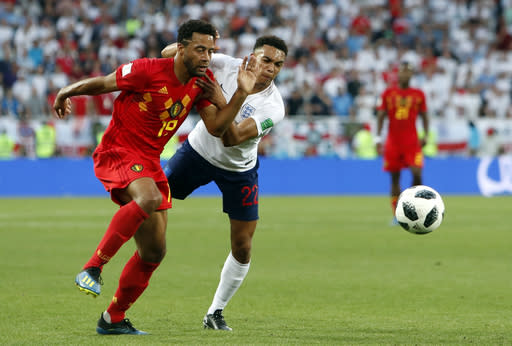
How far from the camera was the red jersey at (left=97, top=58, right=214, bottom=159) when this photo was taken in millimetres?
5746

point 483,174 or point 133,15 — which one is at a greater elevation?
point 133,15

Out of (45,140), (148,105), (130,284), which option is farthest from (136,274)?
(45,140)

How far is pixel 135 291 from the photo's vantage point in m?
5.95

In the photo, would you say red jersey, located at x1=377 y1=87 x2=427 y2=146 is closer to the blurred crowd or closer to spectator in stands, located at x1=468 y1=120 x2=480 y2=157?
the blurred crowd

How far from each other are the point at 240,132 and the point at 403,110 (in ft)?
28.5

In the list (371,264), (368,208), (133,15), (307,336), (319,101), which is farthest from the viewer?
(133,15)

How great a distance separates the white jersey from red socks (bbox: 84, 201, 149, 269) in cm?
135

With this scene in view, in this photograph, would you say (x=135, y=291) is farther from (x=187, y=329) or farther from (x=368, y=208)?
(x=368, y=208)

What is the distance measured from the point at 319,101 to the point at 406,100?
Result: 8193 millimetres

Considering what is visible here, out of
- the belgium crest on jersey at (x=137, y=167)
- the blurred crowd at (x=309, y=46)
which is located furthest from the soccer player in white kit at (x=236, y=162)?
the blurred crowd at (x=309, y=46)

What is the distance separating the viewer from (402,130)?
47.4 ft

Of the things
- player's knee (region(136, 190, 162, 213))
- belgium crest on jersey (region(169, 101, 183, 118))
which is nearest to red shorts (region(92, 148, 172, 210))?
player's knee (region(136, 190, 162, 213))

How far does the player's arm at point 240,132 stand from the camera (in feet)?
19.8

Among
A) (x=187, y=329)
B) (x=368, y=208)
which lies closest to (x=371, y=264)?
(x=187, y=329)
